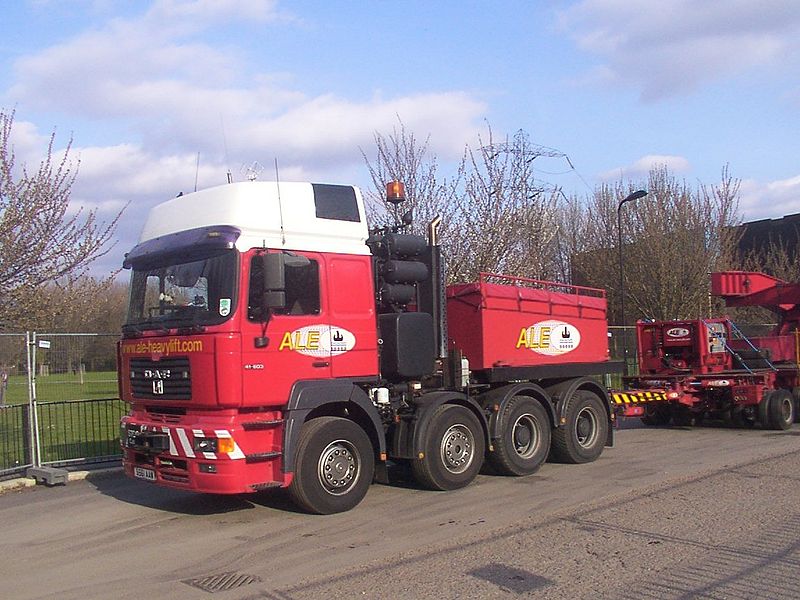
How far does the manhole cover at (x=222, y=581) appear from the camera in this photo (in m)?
6.16

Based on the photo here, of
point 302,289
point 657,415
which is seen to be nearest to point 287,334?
point 302,289

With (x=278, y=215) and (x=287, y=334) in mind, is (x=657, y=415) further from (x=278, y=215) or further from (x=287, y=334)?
(x=278, y=215)

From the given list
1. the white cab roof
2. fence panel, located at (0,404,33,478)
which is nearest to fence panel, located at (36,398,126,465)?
fence panel, located at (0,404,33,478)

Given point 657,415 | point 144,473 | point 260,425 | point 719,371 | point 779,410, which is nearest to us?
point 260,425

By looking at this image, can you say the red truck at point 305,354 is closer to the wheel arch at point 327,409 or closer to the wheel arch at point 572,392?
the wheel arch at point 327,409

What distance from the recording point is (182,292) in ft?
27.6

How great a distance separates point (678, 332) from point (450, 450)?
817cm

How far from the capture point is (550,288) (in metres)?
12.1

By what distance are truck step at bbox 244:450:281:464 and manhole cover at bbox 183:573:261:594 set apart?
1490 millimetres

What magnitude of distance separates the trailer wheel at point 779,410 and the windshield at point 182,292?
451 inches

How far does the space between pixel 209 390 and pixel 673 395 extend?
9571 millimetres

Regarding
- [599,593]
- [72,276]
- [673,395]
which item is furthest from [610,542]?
[72,276]

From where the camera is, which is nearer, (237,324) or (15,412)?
(237,324)

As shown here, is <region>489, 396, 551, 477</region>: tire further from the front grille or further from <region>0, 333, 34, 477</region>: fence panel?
<region>0, 333, 34, 477</region>: fence panel
